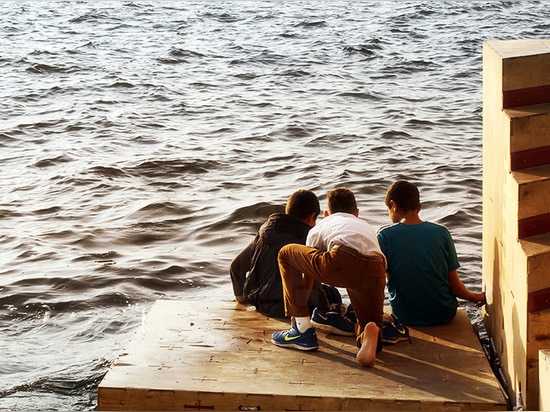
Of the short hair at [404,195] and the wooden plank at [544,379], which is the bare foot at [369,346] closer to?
the short hair at [404,195]

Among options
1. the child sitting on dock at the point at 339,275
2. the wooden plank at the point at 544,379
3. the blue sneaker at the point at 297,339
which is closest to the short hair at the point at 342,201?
the child sitting on dock at the point at 339,275

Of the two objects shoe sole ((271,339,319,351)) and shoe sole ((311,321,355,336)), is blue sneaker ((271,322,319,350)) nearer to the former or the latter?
shoe sole ((271,339,319,351))

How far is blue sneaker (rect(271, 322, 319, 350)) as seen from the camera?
18.9 ft

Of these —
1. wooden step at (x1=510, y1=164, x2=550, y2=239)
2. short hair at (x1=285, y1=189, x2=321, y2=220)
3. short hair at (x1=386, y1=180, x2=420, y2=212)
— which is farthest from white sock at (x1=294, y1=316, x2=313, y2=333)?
wooden step at (x1=510, y1=164, x2=550, y2=239)

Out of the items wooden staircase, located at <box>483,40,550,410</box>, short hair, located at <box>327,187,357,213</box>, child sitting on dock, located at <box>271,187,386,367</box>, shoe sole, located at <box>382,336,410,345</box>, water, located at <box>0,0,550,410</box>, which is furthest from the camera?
water, located at <box>0,0,550,410</box>

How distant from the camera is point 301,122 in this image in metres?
16.2

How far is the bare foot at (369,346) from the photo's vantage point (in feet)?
18.0

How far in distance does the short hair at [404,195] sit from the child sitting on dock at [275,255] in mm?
508

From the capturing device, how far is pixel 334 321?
6.12 m

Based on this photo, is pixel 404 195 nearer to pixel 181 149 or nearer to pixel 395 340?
pixel 395 340

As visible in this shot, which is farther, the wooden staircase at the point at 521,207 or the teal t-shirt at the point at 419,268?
the teal t-shirt at the point at 419,268

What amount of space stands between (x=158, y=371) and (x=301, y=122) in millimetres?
10990

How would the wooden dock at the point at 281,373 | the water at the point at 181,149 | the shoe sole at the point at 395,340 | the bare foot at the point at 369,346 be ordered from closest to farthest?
the wooden dock at the point at 281,373
the bare foot at the point at 369,346
the shoe sole at the point at 395,340
the water at the point at 181,149

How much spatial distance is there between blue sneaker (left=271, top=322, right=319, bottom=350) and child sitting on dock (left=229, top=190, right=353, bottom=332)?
512 millimetres
